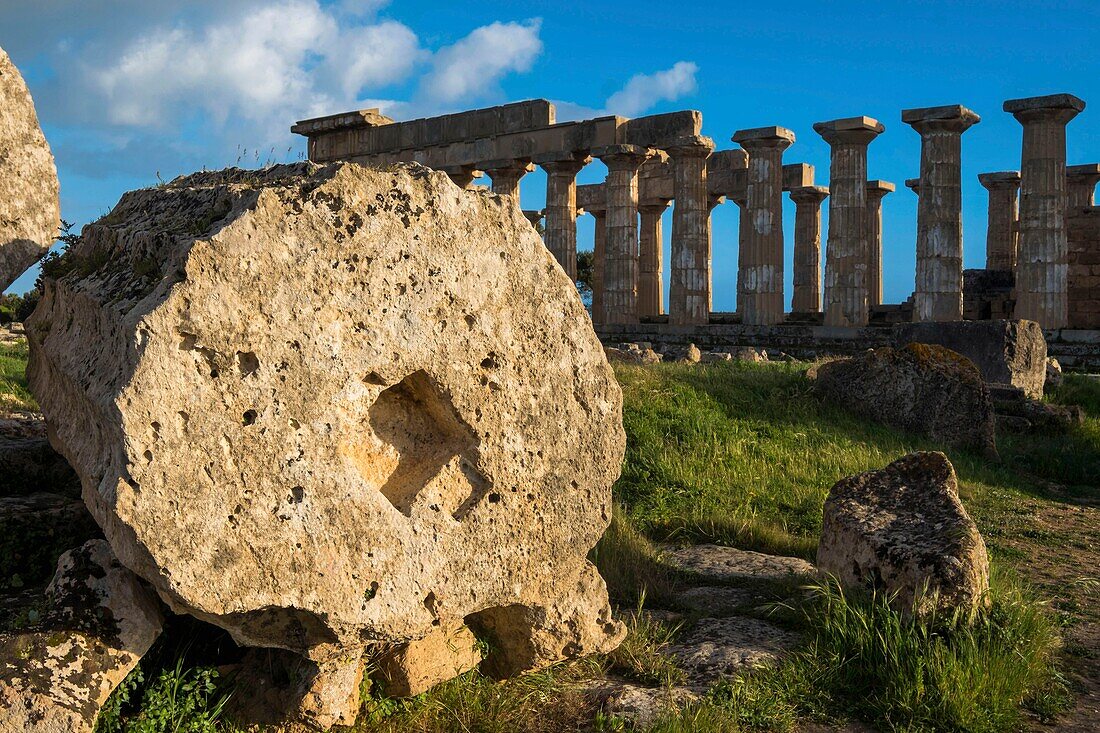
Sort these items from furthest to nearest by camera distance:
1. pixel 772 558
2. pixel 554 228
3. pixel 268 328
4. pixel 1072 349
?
pixel 554 228 < pixel 1072 349 < pixel 772 558 < pixel 268 328

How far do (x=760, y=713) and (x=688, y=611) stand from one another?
4.33ft

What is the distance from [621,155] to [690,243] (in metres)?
2.86

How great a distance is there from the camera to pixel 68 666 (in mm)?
3793

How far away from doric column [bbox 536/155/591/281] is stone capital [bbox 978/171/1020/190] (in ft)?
40.1

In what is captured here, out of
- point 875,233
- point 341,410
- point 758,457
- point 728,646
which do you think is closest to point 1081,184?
point 875,233

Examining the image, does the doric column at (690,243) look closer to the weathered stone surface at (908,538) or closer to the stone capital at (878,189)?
the stone capital at (878,189)

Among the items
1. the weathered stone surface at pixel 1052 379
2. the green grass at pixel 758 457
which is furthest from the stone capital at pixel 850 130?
the green grass at pixel 758 457

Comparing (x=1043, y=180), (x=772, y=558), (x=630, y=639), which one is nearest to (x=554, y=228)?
(x=1043, y=180)

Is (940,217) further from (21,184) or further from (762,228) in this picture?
(21,184)

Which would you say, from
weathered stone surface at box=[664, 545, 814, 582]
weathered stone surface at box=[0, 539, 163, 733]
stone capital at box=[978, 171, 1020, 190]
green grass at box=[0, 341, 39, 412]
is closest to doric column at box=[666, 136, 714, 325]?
stone capital at box=[978, 171, 1020, 190]

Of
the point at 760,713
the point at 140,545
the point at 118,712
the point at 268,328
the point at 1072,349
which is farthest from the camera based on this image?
the point at 1072,349

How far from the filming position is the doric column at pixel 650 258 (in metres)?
31.8

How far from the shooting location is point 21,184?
5602mm

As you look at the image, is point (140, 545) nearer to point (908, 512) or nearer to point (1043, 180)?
point (908, 512)
